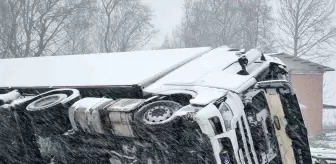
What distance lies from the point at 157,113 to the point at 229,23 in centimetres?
2617

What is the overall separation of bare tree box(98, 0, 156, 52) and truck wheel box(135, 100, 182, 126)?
30.7 meters

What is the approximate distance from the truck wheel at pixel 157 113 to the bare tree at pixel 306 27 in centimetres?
2579

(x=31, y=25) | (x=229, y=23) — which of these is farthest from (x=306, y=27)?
(x=31, y=25)

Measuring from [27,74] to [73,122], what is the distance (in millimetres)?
2039

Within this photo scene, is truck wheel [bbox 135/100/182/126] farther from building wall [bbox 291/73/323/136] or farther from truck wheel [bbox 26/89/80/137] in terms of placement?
building wall [bbox 291/73/323/136]

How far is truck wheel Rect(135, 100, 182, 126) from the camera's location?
10.9 ft

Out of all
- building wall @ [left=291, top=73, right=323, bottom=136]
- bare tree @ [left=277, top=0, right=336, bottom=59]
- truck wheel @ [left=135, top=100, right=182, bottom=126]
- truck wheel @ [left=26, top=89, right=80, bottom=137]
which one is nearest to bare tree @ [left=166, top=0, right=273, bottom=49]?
bare tree @ [left=277, top=0, right=336, bottom=59]

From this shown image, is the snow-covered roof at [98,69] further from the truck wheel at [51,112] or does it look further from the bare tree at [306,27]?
the bare tree at [306,27]

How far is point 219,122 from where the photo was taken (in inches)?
124

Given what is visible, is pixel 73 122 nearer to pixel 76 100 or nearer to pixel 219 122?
pixel 76 100

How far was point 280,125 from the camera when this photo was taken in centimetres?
418

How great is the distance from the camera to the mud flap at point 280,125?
4.14 m

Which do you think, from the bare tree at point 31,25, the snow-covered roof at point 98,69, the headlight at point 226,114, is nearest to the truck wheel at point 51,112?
the snow-covered roof at point 98,69

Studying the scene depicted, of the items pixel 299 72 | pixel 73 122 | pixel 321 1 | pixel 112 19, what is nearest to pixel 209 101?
pixel 73 122
